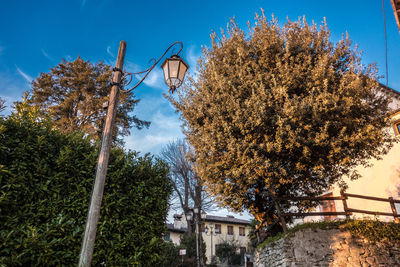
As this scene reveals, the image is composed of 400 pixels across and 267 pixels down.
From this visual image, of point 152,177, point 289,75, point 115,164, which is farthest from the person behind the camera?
point 289,75

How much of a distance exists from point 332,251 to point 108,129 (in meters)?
7.81

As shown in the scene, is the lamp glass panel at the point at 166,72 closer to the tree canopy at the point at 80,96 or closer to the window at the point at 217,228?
the tree canopy at the point at 80,96

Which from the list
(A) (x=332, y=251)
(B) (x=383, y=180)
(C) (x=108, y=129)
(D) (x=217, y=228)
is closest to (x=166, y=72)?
(C) (x=108, y=129)

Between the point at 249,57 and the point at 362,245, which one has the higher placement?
the point at 249,57

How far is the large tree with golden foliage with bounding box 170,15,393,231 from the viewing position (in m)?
8.43

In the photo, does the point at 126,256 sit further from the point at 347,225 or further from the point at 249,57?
the point at 249,57

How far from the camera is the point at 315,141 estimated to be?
825cm

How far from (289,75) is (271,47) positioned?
172 centimetres

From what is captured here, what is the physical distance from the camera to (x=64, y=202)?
464cm

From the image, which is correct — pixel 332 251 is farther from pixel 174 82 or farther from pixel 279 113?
pixel 174 82

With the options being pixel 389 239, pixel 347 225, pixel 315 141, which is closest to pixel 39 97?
pixel 315 141

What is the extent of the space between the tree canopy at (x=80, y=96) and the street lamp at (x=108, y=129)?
13.2m

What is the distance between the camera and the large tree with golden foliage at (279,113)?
843cm

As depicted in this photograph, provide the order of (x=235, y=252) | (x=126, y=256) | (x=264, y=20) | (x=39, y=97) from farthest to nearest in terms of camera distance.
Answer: (x=235, y=252) < (x=39, y=97) < (x=264, y=20) < (x=126, y=256)
